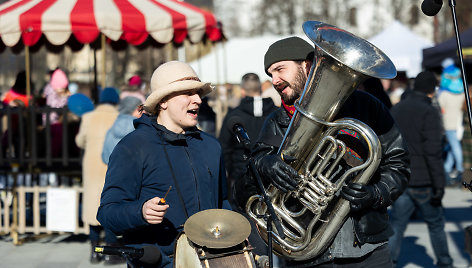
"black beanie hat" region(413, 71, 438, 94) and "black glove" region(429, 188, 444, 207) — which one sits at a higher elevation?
"black beanie hat" region(413, 71, 438, 94)

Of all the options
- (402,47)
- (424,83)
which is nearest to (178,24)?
(424,83)

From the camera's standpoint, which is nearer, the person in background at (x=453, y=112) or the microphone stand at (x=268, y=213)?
the microphone stand at (x=268, y=213)

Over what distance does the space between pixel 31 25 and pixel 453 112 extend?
786cm

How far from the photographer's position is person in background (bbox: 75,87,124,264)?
700cm

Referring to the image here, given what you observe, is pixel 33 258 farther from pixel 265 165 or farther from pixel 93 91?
pixel 265 165

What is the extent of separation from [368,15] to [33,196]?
3758 centimetres

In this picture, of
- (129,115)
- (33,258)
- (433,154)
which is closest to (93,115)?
(129,115)

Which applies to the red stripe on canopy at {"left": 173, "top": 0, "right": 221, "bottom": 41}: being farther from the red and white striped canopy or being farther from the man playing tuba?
the man playing tuba

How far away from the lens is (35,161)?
7938mm

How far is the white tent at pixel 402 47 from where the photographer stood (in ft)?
61.1

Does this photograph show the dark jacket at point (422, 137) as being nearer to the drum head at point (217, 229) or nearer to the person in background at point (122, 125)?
the person in background at point (122, 125)

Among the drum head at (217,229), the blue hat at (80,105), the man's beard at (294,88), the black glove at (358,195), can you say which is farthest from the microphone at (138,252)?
the blue hat at (80,105)

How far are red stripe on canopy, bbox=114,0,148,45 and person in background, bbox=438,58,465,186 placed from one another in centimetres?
648

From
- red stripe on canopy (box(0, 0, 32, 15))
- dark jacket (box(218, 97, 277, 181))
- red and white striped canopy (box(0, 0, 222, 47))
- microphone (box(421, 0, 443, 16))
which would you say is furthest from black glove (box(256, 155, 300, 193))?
red stripe on canopy (box(0, 0, 32, 15))
